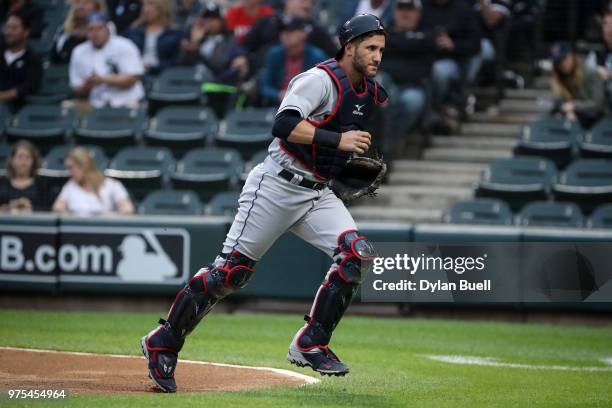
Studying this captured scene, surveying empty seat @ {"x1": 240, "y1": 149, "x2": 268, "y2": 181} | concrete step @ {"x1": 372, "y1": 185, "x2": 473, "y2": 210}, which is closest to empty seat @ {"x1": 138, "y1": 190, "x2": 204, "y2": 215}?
empty seat @ {"x1": 240, "y1": 149, "x2": 268, "y2": 181}

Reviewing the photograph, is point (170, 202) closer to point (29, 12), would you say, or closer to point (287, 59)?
point (287, 59)

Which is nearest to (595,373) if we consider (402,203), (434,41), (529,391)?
(529,391)

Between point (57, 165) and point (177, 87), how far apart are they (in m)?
1.97

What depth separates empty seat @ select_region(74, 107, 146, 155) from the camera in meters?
13.2

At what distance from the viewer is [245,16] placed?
585 inches

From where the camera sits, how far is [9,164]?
38.6 feet

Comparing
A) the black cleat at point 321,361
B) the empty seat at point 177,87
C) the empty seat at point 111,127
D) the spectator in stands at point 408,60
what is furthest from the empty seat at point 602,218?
the black cleat at point 321,361

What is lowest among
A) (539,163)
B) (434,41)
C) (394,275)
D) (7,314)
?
(7,314)

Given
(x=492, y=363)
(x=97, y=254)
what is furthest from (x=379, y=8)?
(x=492, y=363)

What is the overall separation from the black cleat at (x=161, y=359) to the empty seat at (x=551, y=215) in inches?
217

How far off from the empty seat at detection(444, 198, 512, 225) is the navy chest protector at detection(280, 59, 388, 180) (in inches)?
194

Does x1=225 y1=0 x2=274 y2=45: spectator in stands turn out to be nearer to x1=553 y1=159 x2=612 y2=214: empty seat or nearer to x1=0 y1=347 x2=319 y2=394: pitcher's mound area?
x1=553 y1=159 x2=612 y2=214: empty seat

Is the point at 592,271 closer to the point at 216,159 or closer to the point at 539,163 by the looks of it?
the point at 539,163

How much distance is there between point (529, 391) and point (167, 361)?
7.30 feet
